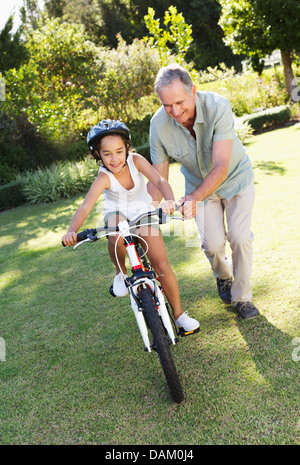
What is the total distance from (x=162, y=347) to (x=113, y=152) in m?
1.46

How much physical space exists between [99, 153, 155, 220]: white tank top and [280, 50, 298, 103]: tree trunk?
13.2m

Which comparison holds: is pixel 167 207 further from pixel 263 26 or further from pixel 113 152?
pixel 263 26

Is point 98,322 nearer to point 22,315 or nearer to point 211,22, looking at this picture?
point 22,315

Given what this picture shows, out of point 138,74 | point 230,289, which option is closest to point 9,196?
point 138,74

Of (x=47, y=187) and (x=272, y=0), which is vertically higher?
(x=272, y=0)

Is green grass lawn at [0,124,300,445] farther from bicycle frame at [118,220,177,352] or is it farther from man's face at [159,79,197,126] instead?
man's face at [159,79,197,126]

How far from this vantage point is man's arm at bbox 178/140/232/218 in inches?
123

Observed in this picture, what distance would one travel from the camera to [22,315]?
4941mm

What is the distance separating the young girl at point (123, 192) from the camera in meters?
3.38

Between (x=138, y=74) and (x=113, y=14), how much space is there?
85.5 feet

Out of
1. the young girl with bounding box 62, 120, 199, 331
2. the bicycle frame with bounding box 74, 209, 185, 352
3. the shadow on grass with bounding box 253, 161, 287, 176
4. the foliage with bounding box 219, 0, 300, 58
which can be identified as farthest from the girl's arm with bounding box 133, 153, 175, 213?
the foliage with bounding box 219, 0, 300, 58

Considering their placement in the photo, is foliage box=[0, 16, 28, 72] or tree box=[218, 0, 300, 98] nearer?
foliage box=[0, 16, 28, 72]

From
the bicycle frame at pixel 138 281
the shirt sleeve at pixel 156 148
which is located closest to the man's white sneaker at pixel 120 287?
the bicycle frame at pixel 138 281

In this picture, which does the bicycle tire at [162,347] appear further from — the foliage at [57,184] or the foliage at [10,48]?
the foliage at [10,48]
